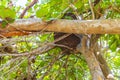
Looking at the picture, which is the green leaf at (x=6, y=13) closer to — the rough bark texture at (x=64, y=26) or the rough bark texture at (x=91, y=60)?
the rough bark texture at (x=64, y=26)

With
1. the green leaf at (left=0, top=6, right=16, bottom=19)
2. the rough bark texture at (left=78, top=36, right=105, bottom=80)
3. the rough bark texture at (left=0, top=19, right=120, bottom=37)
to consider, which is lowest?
the rough bark texture at (left=78, top=36, right=105, bottom=80)

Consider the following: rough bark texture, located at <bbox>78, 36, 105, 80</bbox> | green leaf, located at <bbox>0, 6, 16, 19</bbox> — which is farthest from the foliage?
rough bark texture, located at <bbox>78, 36, 105, 80</bbox>

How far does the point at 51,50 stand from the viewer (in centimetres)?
161

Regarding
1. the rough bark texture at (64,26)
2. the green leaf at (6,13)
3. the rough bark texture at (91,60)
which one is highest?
the green leaf at (6,13)

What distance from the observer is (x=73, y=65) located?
1.90 meters

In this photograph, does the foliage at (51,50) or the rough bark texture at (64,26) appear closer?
the rough bark texture at (64,26)

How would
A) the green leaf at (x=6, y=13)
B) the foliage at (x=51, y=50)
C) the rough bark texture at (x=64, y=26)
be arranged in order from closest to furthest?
the green leaf at (x=6, y=13), the rough bark texture at (x=64, y=26), the foliage at (x=51, y=50)

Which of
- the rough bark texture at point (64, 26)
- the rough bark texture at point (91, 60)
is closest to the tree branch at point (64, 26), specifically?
the rough bark texture at point (64, 26)

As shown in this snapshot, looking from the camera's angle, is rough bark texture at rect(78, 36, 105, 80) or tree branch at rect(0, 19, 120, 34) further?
rough bark texture at rect(78, 36, 105, 80)

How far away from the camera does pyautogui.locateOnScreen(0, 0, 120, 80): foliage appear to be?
127 cm

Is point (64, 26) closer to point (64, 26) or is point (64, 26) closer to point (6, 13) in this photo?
point (64, 26)

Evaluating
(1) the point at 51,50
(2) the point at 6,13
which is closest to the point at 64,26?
(2) the point at 6,13

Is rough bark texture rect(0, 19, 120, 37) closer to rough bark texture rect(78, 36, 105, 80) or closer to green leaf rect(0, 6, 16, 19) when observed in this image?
green leaf rect(0, 6, 16, 19)

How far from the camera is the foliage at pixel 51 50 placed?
1.27 meters
